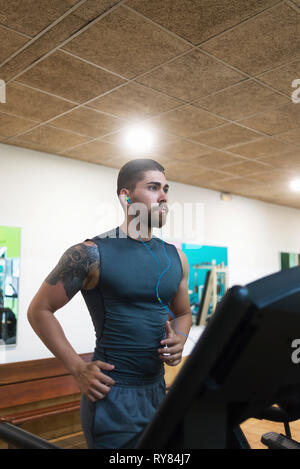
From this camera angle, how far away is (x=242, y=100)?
329cm

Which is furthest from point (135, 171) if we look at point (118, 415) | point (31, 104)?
point (31, 104)

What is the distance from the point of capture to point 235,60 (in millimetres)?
2689

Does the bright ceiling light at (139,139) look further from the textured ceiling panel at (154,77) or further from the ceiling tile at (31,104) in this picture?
the ceiling tile at (31,104)

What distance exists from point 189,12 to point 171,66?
23.0 inches

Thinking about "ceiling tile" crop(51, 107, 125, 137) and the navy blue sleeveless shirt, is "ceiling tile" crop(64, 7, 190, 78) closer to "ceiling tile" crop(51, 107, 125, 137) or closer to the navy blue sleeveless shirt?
"ceiling tile" crop(51, 107, 125, 137)

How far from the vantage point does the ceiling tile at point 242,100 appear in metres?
3.11

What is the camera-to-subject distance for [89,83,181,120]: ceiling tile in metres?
3.12

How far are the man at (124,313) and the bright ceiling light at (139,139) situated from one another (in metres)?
2.57

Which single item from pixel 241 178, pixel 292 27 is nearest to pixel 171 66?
pixel 292 27

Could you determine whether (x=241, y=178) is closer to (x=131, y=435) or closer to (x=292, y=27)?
(x=292, y=27)

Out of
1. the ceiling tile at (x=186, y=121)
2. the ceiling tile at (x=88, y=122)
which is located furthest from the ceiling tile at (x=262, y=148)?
the ceiling tile at (x=88, y=122)

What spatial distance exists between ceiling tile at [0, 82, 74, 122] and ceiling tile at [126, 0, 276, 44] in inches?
49.6

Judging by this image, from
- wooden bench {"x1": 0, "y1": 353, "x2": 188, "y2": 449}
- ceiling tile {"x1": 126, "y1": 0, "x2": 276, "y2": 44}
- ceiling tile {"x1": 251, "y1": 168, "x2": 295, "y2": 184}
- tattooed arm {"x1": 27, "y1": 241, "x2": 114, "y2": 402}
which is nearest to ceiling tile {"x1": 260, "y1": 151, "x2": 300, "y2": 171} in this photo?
ceiling tile {"x1": 251, "y1": 168, "x2": 295, "y2": 184}
